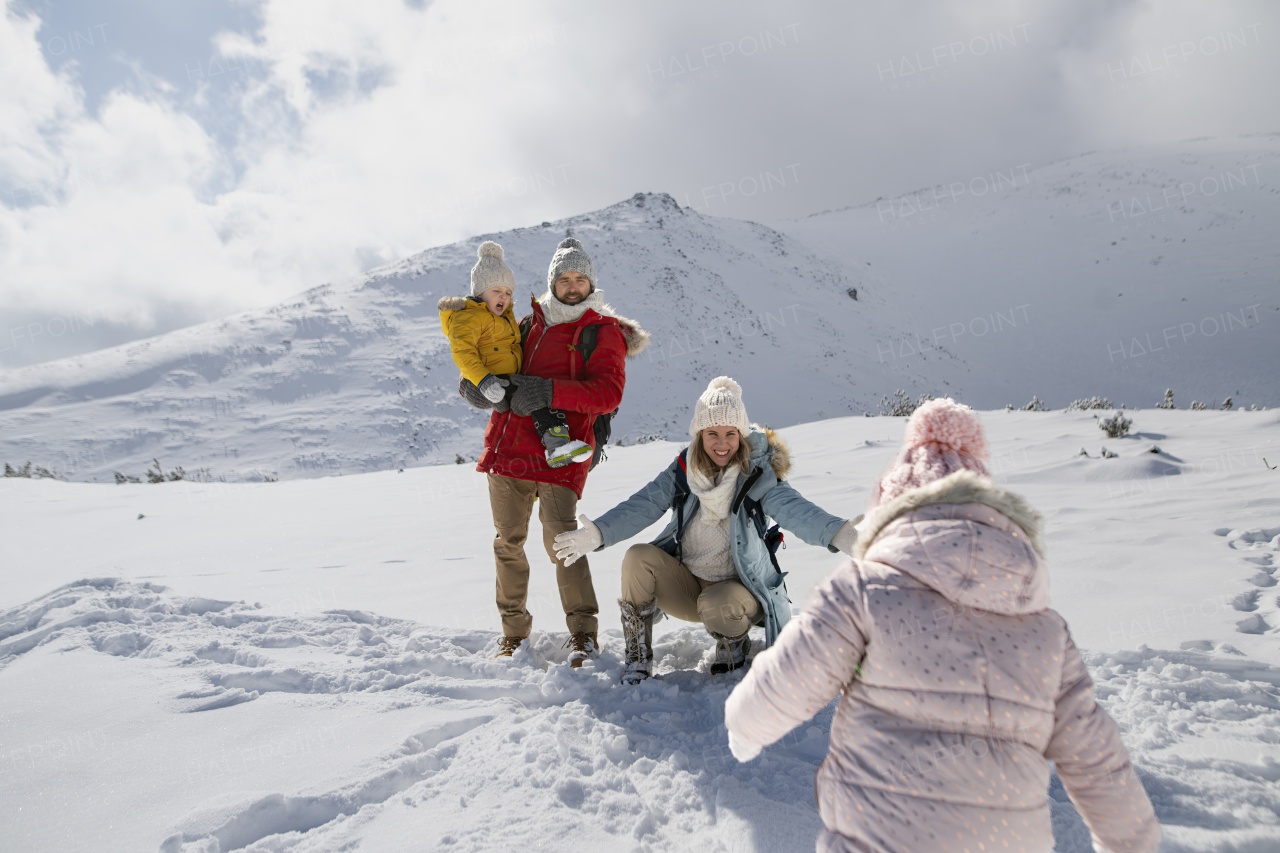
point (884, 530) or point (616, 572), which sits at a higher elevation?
point (884, 530)

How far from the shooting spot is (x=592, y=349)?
3379 mm

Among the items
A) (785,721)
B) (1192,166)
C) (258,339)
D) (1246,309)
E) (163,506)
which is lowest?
(785,721)

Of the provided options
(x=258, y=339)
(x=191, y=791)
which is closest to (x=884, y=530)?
(x=191, y=791)

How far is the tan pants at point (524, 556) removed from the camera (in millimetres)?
3328

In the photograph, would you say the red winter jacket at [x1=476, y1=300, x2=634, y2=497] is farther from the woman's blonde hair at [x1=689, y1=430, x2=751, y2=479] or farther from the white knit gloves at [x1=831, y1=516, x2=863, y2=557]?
the white knit gloves at [x1=831, y1=516, x2=863, y2=557]

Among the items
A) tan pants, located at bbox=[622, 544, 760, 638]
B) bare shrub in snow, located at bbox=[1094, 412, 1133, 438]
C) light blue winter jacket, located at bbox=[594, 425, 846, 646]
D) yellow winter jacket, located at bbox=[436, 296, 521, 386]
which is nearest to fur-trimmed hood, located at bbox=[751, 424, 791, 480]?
light blue winter jacket, located at bbox=[594, 425, 846, 646]

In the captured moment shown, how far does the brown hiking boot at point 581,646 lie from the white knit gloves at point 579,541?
48cm

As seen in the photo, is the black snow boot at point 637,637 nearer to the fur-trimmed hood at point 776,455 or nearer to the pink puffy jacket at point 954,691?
the fur-trimmed hood at point 776,455

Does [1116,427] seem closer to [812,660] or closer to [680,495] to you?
[680,495]

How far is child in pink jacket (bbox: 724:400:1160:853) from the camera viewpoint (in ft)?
4.38

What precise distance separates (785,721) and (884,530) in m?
0.50

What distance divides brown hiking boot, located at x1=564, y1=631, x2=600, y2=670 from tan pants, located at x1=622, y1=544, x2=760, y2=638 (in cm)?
38

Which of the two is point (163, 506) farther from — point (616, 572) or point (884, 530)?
point (884, 530)

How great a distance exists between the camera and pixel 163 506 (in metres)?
7.60
